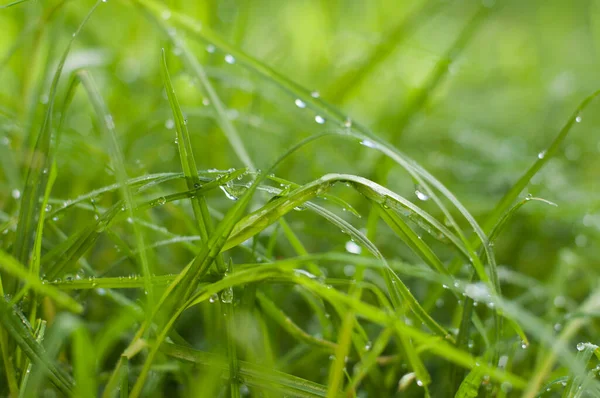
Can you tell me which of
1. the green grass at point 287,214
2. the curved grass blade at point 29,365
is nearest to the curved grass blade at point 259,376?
the green grass at point 287,214

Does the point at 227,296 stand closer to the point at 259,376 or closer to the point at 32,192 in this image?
the point at 259,376

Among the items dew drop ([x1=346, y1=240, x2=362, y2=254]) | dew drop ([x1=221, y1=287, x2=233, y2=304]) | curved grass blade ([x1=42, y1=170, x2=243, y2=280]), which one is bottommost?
dew drop ([x1=221, y1=287, x2=233, y2=304])

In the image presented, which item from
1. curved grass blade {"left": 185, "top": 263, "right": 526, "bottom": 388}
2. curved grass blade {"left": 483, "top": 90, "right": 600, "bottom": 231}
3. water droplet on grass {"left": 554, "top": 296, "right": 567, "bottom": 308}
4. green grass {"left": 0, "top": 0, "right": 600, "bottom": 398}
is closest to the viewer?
curved grass blade {"left": 185, "top": 263, "right": 526, "bottom": 388}

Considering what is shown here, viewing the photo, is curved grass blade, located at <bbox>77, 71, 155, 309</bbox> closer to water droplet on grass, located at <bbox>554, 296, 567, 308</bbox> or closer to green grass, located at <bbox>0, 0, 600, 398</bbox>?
green grass, located at <bbox>0, 0, 600, 398</bbox>

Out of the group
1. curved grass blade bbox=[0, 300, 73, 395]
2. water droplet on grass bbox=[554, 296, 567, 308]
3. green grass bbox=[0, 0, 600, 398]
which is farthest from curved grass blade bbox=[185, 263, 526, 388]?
water droplet on grass bbox=[554, 296, 567, 308]

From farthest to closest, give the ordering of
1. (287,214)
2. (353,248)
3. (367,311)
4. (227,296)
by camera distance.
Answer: (287,214), (353,248), (227,296), (367,311)

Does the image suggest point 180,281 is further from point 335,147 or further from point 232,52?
point 335,147

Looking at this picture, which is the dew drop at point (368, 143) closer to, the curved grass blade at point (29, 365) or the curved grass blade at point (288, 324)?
the curved grass blade at point (288, 324)

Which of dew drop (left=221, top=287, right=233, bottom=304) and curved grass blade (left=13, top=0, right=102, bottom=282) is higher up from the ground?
curved grass blade (left=13, top=0, right=102, bottom=282)

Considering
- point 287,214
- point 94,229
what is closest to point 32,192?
point 94,229

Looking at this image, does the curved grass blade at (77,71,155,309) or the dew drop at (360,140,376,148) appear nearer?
the curved grass blade at (77,71,155,309)
